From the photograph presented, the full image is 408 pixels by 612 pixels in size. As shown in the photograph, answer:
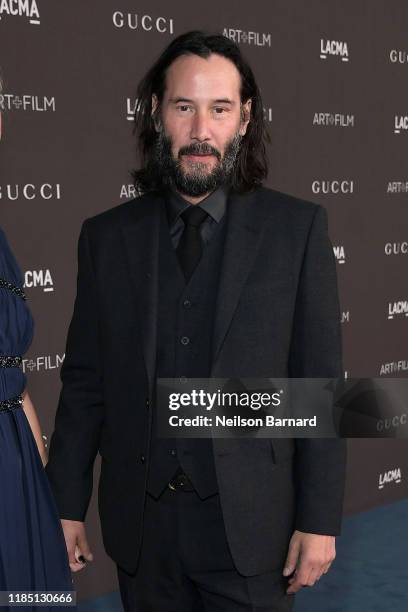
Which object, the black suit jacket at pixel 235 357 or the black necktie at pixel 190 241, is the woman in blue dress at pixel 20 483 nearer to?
the black suit jacket at pixel 235 357

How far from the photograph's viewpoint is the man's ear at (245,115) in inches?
89.5

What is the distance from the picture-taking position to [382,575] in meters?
4.05

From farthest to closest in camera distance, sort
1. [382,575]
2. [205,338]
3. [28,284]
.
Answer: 1. [382,575]
2. [28,284]
3. [205,338]

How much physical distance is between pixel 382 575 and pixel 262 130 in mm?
2588

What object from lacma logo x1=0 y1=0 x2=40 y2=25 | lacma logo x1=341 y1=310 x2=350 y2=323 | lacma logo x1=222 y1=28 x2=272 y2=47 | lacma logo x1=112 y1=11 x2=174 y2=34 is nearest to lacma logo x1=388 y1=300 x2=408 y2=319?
lacma logo x1=341 y1=310 x2=350 y2=323

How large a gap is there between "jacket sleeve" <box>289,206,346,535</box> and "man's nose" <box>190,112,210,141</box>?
35cm

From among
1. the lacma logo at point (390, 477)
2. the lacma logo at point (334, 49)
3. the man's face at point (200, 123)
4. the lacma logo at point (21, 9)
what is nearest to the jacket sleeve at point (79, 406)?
the man's face at point (200, 123)

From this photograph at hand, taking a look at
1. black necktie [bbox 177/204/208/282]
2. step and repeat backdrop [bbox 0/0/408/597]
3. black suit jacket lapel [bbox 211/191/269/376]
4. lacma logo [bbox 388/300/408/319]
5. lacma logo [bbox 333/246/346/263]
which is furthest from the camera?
lacma logo [bbox 388/300/408/319]

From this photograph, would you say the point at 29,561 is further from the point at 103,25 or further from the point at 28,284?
the point at 103,25

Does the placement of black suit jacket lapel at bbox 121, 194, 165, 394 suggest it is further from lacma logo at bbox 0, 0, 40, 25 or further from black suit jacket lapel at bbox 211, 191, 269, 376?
lacma logo at bbox 0, 0, 40, 25

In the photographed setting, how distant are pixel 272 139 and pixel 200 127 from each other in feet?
7.99

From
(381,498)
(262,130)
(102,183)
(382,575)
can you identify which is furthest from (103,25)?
(381,498)

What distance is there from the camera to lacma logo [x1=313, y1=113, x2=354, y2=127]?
15.2ft

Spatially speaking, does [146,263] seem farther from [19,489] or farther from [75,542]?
[75,542]
